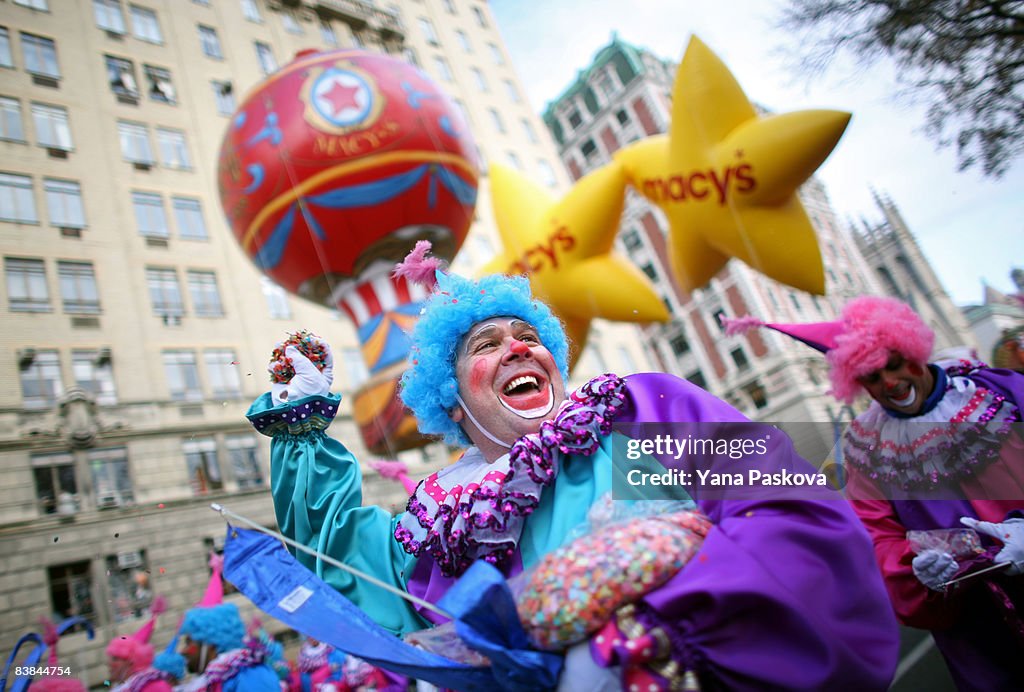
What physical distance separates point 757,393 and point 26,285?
70.5ft

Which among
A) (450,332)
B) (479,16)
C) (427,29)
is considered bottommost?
(450,332)

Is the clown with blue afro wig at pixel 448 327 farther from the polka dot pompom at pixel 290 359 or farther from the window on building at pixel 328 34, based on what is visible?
the window on building at pixel 328 34

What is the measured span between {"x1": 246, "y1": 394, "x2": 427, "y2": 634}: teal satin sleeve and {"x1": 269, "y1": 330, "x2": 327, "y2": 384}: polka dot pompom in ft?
0.28

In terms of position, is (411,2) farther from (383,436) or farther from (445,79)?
(383,436)

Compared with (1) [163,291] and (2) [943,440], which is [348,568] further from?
(1) [163,291]

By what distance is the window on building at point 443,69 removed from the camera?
7.90m

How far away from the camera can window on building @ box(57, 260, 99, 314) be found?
10.8ft

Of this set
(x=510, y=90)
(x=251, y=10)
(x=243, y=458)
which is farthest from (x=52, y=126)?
(x=510, y=90)

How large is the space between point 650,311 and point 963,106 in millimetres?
2369

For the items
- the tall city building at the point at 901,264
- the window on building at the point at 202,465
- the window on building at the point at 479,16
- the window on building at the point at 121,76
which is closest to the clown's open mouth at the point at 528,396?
the window on building at the point at 202,465

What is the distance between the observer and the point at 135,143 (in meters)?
4.16

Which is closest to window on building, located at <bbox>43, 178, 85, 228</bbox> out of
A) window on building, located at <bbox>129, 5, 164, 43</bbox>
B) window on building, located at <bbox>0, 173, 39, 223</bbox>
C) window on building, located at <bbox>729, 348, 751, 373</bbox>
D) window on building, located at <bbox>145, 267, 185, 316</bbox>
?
window on building, located at <bbox>0, 173, 39, 223</bbox>

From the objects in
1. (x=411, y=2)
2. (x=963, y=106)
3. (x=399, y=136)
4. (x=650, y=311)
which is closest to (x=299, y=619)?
(x=399, y=136)

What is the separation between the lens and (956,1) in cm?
391
